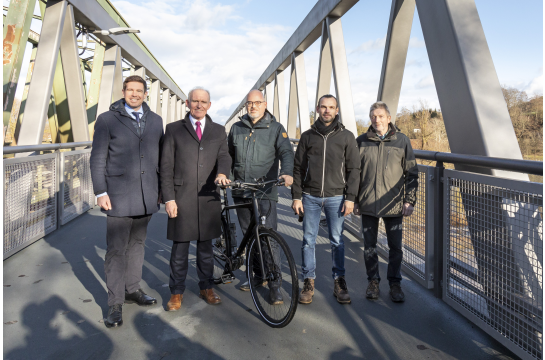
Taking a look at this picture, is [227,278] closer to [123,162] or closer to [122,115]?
[123,162]

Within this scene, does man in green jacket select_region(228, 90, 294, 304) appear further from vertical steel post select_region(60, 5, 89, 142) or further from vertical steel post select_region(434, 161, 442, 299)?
vertical steel post select_region(60, 5, 89, 142)

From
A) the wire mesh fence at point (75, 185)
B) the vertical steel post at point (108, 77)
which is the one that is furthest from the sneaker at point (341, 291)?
the vertical steel post at point (108, 77)

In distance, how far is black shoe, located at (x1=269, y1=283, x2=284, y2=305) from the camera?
2867 millimetres

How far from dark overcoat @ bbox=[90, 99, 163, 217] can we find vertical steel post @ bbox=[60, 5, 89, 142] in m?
5.49

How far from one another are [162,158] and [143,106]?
46 cm

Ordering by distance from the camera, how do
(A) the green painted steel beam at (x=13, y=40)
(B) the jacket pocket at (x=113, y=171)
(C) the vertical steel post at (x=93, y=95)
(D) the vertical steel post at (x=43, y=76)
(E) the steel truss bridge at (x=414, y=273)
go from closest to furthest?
(E) the steel truss bridge at (x=414, y=273), (B) the jacket pocket at (x=113, y=171), (A) the green painted steel beam at (x=13, y=40), (D) the vertical steel post at (x=43, y=76), (C) the vertical steel post at (x=93, y=95)

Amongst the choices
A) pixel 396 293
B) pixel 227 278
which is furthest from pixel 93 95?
pixel 396 293

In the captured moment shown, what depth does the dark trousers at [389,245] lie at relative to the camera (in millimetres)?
3350

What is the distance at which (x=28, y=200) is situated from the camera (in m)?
4.97

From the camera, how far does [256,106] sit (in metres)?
3.45

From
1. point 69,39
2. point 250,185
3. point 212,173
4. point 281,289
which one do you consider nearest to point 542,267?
point 281,289

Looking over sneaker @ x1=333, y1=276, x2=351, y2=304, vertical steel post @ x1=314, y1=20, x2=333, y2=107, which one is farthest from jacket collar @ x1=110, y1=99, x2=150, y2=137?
vertical steel post @ x1=314, y1=20, x2=333, y2=107

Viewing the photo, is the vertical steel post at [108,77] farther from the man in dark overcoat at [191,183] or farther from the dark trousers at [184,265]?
the dark trousers at [184,265]

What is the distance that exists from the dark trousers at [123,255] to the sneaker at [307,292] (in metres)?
1.34
